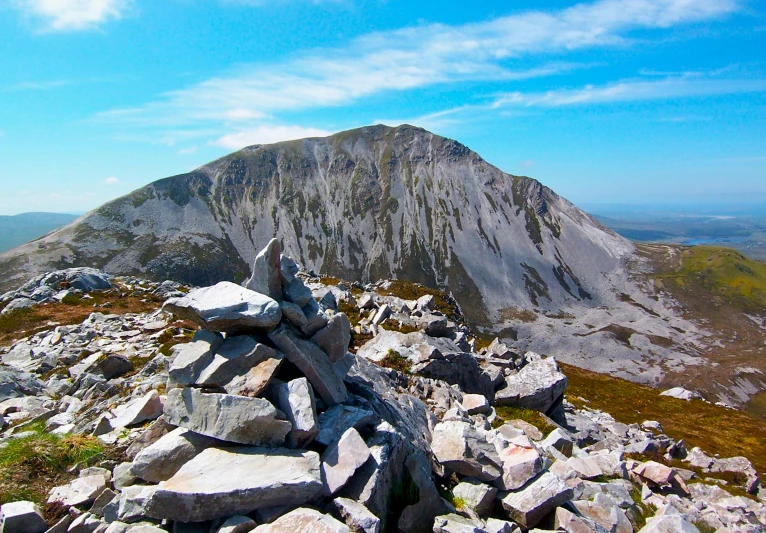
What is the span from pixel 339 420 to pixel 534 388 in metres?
19.1

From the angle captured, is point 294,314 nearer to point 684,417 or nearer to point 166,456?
point 166,456

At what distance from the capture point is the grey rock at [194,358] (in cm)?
1082

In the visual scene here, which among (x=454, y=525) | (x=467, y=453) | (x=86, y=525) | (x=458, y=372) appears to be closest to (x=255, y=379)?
(x=86, y=525)

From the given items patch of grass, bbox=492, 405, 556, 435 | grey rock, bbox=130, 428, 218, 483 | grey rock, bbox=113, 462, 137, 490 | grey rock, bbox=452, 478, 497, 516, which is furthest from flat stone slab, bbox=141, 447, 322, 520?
patch of grass, bbox=492, 405, 556, 435

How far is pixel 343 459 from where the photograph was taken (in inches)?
387

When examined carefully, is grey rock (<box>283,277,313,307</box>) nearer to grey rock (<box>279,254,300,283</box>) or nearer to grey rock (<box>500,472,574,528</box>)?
grey rock (<box>279,254,300,283</box>)

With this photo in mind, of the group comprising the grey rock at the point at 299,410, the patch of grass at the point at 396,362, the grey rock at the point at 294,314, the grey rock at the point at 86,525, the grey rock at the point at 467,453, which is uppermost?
the grey rock at the point at 294,314

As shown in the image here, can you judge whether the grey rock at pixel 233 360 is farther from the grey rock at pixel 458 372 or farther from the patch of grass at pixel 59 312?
the patch of grass at pixel 59 312

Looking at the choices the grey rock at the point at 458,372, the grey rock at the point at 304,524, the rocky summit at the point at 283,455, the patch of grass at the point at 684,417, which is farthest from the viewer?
the patch of grass at the point at 684,417

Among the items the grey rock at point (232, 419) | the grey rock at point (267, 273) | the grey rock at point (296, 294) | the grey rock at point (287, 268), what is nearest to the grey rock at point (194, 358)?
the grey rock at point (232, 419)

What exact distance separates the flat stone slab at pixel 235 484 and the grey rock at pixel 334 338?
4.06m

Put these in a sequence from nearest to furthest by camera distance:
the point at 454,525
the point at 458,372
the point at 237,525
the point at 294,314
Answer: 1. the point at 237,525
2. the point at 454,525
3. the point at 294,314
4. the point at 458,372

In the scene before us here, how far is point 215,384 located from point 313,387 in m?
2.85

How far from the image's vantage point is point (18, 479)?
9.48m
